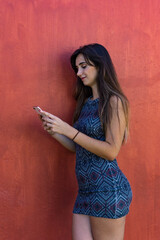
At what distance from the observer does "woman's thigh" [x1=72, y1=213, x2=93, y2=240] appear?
6.76 ft

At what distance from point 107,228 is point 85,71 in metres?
1.12

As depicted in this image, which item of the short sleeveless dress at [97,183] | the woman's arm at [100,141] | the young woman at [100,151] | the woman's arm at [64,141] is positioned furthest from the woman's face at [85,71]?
the woman's arm at [64,141]

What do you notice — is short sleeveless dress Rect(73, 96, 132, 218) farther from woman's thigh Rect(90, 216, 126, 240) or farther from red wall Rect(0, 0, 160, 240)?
red wall Rect(0, 0, 160, 240)

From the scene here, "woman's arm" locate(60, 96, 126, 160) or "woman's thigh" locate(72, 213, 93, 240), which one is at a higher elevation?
"woman's arm" locate(60, 96, 126, 160)

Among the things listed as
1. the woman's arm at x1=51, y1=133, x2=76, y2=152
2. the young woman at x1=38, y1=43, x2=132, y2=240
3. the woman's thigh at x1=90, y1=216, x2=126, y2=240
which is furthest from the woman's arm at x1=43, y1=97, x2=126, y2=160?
the woman's thigh at x1=90, y1=216, x2=126, y2=240

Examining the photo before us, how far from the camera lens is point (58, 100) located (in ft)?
7.97

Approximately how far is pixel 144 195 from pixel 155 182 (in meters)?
0.16

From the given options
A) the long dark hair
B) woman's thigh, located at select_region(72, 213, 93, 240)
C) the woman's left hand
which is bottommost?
woman's thigh, located at select_region(72, 213, 93, 240)

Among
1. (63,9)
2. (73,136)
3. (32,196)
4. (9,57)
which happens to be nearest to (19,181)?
(32,196)

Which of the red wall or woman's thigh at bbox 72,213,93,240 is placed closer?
woman's thigh at bbox 72,213,93,240

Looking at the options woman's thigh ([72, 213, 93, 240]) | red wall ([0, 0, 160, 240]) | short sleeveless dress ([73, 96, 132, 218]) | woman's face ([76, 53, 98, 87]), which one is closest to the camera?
short sleeveless dress ([73, 96, 132, 218])

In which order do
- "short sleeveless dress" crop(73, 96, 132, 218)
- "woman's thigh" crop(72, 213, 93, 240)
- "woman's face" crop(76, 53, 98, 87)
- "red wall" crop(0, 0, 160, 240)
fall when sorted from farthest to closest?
"red wall" crop(0, 0, 160, 240) < "woman's face" crop(76, 53, 98, 87) < "woman's thigh" crop(72, 213, 93, 240) < "short sleeveless dress" crop(73, 96, 132, 218)

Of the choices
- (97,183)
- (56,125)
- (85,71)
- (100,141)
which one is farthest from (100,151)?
(85,71)

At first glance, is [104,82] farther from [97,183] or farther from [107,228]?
[107,228]
